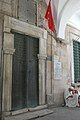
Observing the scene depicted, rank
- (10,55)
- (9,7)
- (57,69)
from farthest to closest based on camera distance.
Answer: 1. (57,69)
2. (9,7)
3. (10,55)

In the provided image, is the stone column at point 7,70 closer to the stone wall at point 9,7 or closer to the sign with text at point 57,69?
the stone wall at point 9,7

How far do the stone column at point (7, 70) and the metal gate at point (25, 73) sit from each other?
0.20 meters

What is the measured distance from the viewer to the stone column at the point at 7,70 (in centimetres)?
531

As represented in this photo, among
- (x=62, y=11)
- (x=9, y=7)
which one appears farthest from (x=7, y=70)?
(x=62, y=11)

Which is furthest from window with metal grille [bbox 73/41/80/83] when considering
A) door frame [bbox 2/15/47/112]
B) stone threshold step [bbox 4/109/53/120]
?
stone threshold step [bbox 4/109/53/120]

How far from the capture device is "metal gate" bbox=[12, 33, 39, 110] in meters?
5.71

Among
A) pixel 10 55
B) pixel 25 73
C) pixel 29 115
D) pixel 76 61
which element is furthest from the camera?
pixel 76 61

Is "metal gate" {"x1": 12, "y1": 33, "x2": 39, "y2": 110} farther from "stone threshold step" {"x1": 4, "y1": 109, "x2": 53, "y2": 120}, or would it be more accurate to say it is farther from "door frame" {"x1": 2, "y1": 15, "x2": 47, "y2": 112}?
"stone threshold step" {"x1": 4, "y1": 109, "x2": 53, "y2": 120}

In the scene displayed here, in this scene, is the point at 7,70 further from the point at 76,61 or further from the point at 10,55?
the point at 76,61

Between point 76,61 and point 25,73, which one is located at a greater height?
point 76,61

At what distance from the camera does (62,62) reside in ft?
25.3

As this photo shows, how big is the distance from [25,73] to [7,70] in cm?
75

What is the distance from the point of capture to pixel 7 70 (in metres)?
5.43

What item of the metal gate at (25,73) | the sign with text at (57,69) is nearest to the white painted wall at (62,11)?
the sign with text at (57,69)
